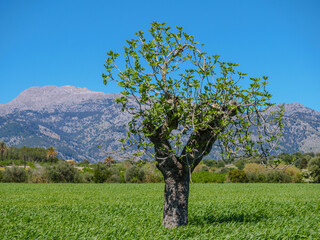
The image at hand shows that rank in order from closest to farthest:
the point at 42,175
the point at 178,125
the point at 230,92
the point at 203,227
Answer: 1. the point at 230,92
2. the point at 178,125
3. the point at 203,227
4. the point at 42,175

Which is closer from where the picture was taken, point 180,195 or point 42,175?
point 180,195

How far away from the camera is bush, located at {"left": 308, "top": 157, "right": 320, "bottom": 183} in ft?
186

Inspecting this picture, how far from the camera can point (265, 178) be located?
203 ft

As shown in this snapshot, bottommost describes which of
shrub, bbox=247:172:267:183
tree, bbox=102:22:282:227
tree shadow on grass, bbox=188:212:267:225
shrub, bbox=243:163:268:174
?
shrub, bbox=247:172:267:183

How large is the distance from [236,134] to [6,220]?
10282 mm

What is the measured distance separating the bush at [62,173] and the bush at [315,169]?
139 ft

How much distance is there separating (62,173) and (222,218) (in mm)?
48299

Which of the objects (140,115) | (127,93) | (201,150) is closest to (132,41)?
(127,93)

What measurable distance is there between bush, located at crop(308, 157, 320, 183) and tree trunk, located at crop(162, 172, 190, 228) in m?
53.5

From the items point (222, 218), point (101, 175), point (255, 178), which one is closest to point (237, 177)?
point (255, 178)

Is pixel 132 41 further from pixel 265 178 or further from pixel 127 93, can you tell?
pixel 265 178

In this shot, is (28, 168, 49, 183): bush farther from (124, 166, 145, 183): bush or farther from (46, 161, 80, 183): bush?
(124, 166, 145, 183): bush

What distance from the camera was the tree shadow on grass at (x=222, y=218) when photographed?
1249 centimetres

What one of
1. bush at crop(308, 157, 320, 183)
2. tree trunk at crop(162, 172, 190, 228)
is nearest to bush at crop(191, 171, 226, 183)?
bush at crop(308, 157, 320, 183)
